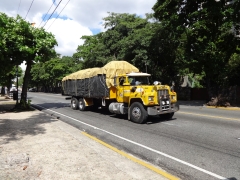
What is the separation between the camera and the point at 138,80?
1265 centimetres

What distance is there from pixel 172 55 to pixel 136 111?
64.8 ft

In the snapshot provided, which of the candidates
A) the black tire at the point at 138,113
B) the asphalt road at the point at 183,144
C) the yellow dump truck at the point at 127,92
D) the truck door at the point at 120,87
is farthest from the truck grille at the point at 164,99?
the truck door at the point at 120,87

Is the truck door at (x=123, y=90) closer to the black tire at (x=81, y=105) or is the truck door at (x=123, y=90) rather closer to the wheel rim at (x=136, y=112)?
the wheel rim at (x=136, y=112)

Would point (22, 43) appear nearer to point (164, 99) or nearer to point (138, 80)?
point (138, 80)

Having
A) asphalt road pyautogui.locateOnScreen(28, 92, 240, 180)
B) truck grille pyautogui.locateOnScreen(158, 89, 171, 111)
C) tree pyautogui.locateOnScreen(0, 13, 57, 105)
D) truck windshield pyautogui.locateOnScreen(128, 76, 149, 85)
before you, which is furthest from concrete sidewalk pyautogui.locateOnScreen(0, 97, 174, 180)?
tree pyautogui.locateOnScreen(0, 13, 57, 105)

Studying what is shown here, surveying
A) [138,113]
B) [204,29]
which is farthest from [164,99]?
[204,29]

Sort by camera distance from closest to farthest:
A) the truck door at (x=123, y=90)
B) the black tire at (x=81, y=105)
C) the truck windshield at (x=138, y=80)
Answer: the truck door at (x=123, y=90)
the truck windshield at (x=138, y=80)
the black tire at (x=81, y=105)

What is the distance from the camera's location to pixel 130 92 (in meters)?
11.7

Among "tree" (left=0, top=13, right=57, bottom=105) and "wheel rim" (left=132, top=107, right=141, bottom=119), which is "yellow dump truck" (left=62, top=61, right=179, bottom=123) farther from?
"tree" (left=0, top=13, right=57, bottom=105)

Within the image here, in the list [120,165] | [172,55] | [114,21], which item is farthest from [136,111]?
[114,21]

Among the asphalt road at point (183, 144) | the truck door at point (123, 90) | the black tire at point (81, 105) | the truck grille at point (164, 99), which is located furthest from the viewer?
the black tire at point (81, 105)

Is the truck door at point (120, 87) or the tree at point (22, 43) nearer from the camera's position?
the truck door at point (120, 87)

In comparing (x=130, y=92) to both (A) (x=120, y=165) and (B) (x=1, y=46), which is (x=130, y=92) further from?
(B) (x=1, y=46)

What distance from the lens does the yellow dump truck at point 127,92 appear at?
1088 centimetres
